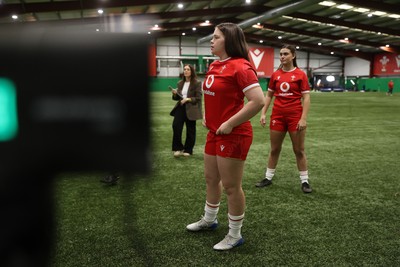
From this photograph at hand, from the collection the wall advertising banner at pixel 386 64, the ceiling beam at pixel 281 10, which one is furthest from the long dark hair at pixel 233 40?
the wall advertising banner at pixel 386 64

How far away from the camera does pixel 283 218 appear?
10.3 feet

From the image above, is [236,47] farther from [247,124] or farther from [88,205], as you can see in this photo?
[88,205]

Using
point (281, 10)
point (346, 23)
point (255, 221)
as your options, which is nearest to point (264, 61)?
point (346, 23)

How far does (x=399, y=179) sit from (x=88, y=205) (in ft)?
12.5

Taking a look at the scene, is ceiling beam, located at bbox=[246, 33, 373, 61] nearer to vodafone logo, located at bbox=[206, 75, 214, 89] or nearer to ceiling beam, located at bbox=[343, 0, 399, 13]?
ceiling beam, located at bbox=[343, 0, 399, 13]

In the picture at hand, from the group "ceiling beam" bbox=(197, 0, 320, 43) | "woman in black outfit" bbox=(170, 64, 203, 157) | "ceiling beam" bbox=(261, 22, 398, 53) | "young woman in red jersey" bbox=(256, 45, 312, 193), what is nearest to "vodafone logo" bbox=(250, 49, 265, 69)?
"ceiling beam" bbox=(261, 22, 398, 53)

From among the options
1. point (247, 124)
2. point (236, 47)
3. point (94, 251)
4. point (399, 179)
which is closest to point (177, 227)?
point (94, 251)

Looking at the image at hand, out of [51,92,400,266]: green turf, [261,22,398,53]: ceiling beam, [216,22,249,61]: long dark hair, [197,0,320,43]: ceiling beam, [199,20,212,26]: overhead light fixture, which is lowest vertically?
[51,92,400,266]: green turf

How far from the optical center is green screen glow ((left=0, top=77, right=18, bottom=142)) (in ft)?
1.77

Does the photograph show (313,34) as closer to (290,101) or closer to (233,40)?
(290,101)

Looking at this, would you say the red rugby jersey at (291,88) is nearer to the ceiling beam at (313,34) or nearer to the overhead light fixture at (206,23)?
the overhead light fixture at (206,23)

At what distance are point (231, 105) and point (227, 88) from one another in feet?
0.40

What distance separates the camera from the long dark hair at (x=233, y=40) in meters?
2.24

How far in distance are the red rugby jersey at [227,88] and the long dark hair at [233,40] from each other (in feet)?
0.15
